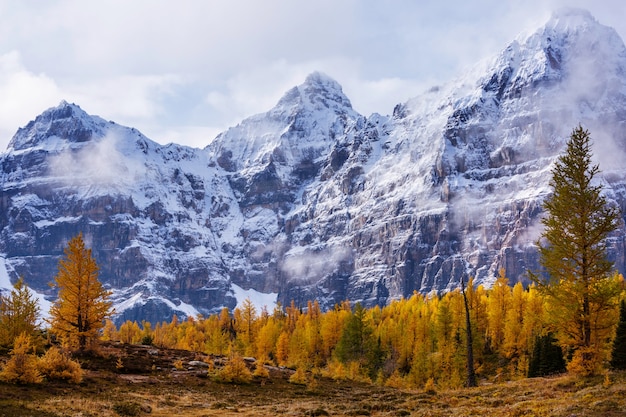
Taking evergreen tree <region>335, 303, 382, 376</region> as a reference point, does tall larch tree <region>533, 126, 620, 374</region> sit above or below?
above

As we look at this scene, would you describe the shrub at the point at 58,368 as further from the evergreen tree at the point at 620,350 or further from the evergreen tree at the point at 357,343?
the evergreen tree at the point at 357,343

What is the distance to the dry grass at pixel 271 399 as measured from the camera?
75.7ft

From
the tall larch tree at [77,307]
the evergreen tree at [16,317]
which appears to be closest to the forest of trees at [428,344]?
the tall larch tree at [77,307]

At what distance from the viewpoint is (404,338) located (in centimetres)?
9600

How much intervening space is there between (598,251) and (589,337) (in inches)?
181

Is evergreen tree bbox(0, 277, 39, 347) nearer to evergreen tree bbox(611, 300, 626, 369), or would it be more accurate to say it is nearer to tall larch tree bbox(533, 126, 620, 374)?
tall larch tree bbox(533, 126, 620, 374)

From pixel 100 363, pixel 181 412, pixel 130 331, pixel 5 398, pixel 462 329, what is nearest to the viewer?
pixel 5 398

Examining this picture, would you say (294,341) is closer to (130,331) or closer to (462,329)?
(462,329)

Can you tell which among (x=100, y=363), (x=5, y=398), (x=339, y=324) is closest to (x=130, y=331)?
(x=339, y=324)

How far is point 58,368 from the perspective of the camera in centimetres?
3178

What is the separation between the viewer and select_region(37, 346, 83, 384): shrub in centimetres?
3123

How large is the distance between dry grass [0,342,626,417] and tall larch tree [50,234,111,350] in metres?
6.43

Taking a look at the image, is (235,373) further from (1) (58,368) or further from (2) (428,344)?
(2) (428,344)

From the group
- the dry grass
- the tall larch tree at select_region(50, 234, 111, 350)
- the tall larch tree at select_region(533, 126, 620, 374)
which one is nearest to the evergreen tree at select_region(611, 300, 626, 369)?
the tall larch tree at select_region(533, 126, 620, 374)
